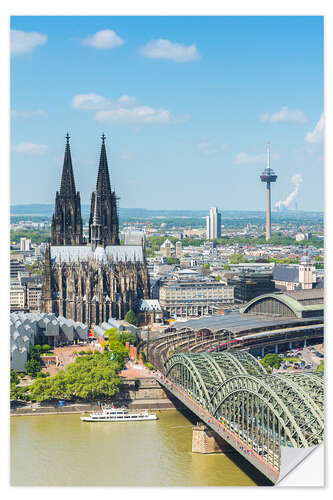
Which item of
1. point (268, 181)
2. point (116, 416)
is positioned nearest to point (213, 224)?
point (268, 181)

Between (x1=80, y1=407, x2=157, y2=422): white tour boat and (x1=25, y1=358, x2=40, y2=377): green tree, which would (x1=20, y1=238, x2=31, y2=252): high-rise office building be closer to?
(x1=25, y1=358, x2=40, y2=377): green tree

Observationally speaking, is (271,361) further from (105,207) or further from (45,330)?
(105,207)

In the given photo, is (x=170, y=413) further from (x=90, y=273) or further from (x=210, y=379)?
(x=90, y=273)

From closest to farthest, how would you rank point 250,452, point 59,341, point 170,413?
point 250,452 → point 170,413 → point 59,341

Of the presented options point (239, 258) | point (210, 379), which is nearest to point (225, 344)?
point (210, 379)
